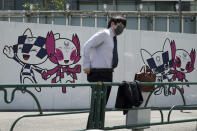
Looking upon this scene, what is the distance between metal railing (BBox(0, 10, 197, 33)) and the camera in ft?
110

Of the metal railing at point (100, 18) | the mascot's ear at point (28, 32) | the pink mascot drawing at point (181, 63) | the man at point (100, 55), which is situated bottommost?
the pink mascot drawing at point (181, 63)

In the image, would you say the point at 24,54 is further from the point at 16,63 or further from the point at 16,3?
the point at 16,3

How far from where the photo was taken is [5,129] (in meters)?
5.86

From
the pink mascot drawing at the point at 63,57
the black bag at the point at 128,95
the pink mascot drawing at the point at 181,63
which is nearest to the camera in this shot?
the black bag at the point at 128,95

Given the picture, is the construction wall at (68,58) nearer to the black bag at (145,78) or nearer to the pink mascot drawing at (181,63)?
the pink mascot drawing at (181,63)

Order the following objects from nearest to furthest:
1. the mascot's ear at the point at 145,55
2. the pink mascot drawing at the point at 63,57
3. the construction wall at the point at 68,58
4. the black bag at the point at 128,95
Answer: the black bag at the point at 128,95 < the construction wall at the point at 68,58 < the pink mascot drawing at the point at 63,57 < the mascot's ear at the point at 145,55

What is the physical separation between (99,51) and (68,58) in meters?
7.18

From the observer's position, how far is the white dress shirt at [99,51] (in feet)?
21.0

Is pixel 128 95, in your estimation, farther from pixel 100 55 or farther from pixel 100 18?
pixel 100 18

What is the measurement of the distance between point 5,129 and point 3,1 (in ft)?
124

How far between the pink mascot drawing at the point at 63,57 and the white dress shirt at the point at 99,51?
692 cm

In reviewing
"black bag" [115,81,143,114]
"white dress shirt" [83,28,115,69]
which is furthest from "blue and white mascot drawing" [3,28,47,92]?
"black bag" [115,81,143,114]

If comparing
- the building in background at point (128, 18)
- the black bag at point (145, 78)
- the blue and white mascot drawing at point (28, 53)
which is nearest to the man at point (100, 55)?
the black bag at point (145, 78)

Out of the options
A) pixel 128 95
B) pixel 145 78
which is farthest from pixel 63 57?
pixel 128 95
